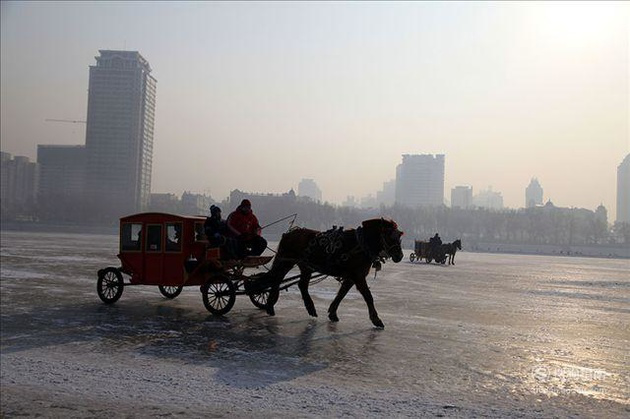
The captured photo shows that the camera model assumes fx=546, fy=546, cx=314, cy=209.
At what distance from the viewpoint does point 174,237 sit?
39.7 feet

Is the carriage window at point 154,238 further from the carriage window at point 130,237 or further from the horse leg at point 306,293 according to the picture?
the horse leg at point 306,293

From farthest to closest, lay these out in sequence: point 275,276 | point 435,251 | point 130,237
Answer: point 435,251, point 130,237, point 275,276

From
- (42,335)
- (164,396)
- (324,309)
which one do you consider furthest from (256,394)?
(324,309)

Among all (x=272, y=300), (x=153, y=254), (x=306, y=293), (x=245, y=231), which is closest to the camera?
(x=306, y=293)

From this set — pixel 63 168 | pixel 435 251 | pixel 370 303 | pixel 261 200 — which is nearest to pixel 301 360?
pixel 370 303

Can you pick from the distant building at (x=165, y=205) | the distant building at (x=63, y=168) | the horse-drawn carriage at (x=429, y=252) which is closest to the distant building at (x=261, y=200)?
the distant building at (x=165, y=205)

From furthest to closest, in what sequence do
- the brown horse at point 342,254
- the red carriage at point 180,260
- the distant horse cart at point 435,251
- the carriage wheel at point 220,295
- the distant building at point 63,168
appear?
the distant building at point 63,168
the distant horse cart at point 435,251
the red carriage at point 180,260
the carriage wheel at point 220,295
the brown horse at point 342,254

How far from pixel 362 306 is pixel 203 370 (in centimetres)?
723

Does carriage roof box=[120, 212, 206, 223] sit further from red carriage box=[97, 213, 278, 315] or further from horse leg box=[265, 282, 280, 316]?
horse leg box=[265, 282, 280, 316]

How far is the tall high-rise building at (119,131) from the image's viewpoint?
17262 cm

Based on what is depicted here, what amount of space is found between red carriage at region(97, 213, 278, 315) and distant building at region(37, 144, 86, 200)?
609ft

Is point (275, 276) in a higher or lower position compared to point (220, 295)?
higher

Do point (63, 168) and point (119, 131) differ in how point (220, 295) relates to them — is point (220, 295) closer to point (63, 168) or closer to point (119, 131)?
point (119, 131)

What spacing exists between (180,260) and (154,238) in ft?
2.86
